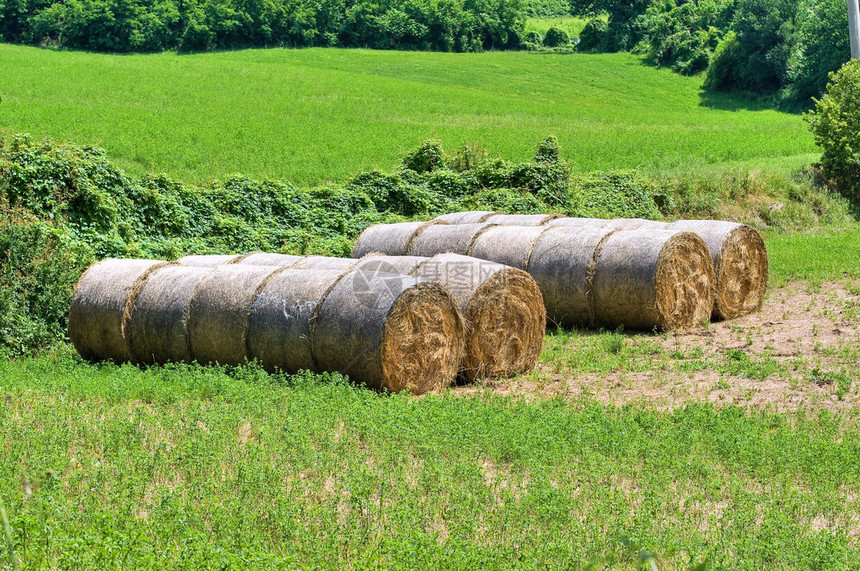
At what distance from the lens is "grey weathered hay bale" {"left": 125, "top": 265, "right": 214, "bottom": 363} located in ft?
34.5

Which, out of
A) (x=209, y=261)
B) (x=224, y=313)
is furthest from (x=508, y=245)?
(x=224, y=313)

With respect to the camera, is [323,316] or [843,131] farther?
[843,131]

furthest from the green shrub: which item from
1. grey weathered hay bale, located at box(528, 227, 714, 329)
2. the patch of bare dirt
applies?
the patch of bare dirt

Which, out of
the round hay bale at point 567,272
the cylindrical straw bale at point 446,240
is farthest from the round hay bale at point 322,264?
the round hay bale at point 567,272

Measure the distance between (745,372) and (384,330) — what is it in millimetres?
4621

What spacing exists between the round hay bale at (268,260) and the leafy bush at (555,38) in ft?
270

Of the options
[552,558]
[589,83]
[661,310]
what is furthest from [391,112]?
[552,558]

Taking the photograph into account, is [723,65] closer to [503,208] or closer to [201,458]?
[503,208]

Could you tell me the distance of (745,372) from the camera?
409 inches

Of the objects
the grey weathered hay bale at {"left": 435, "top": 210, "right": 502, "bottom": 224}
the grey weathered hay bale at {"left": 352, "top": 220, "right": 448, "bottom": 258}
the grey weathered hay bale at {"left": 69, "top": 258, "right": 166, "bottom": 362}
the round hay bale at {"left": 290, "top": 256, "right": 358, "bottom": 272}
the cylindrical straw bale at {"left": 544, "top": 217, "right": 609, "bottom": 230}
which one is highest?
the cylindrical straw bale at {"left": 544, "top": 217, "right": 609, "bottom": 230}

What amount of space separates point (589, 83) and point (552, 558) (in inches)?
2586

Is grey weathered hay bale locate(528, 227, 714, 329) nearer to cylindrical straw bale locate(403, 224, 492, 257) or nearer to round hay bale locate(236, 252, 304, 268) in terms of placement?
cylindrical straw bale locate(403, 224, 492, 257)

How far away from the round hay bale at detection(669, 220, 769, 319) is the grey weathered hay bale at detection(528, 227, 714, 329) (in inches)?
20.4

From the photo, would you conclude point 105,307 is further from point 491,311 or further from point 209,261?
point 491,311
